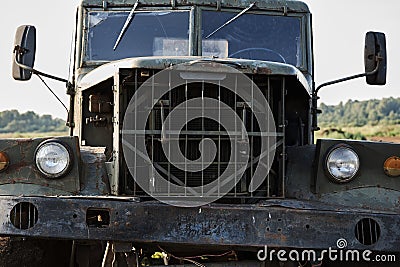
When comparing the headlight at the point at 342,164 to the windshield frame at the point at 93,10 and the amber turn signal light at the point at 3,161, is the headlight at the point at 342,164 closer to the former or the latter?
the windshield frame at the point at 93,10

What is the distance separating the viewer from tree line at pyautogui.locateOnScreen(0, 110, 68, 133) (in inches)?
2107

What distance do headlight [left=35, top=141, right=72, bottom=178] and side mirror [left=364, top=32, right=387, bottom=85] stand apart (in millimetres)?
2604

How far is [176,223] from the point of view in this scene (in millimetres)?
5000

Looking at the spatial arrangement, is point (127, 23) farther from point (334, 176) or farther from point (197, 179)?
point (334, 176)

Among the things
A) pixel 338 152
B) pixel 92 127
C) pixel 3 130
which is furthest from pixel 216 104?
pixel 3 130

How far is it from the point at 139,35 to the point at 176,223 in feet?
7.77

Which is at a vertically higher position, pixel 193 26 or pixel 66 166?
pixel 193 26

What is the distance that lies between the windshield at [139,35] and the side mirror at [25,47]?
70cm

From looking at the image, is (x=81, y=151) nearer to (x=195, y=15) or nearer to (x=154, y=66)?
(x=154, y=66)

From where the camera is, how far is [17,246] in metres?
5.41

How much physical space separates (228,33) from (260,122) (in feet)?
5.31

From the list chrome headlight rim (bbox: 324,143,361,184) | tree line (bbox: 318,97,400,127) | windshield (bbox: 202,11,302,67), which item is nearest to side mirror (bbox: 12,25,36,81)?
windshield (bbox: 202,11,302,67)

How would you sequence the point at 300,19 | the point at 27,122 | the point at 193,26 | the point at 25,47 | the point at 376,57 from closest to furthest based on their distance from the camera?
the point at 25,47 → the point at 376,57 → the point at 193,26 → the point at 300,19 → the point at 27,122

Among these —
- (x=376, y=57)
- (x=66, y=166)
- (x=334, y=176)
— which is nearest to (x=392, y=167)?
(x=334, y=176)
